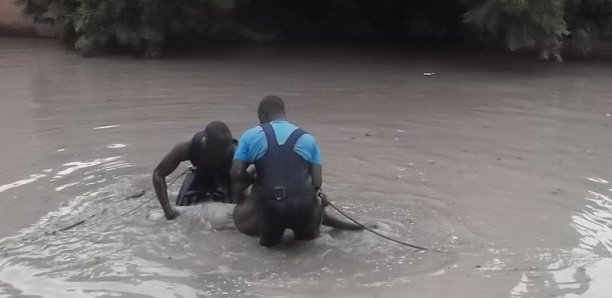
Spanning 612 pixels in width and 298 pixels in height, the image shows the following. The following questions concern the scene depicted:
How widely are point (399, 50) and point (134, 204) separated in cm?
1184

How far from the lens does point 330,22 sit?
20.5 metres

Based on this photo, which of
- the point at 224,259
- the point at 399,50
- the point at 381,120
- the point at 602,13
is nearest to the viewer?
the point at 224,259

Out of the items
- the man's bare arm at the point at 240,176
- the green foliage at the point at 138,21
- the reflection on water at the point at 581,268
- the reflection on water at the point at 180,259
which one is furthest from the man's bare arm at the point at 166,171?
the green foliage at the point at 138,21

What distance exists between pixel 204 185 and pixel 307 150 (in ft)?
4.65

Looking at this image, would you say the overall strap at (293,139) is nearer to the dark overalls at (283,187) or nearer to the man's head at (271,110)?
the dark overalls at (283,187)

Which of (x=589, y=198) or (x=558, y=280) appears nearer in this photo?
(x=558, y=280)

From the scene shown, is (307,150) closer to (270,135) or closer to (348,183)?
(270,135)

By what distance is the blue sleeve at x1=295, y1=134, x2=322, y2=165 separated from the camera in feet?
21.0

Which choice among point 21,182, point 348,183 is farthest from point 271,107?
point 21,182

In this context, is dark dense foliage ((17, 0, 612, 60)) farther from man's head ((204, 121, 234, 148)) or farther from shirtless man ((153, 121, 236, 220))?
man's head ((204, 121, 234, 148))

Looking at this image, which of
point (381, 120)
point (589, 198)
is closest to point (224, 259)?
point (589, 198)

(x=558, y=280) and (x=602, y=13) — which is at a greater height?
(x=602, y=13)

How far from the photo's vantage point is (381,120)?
11227 millimetres

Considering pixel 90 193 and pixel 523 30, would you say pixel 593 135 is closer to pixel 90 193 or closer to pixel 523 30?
pixel 523 30
